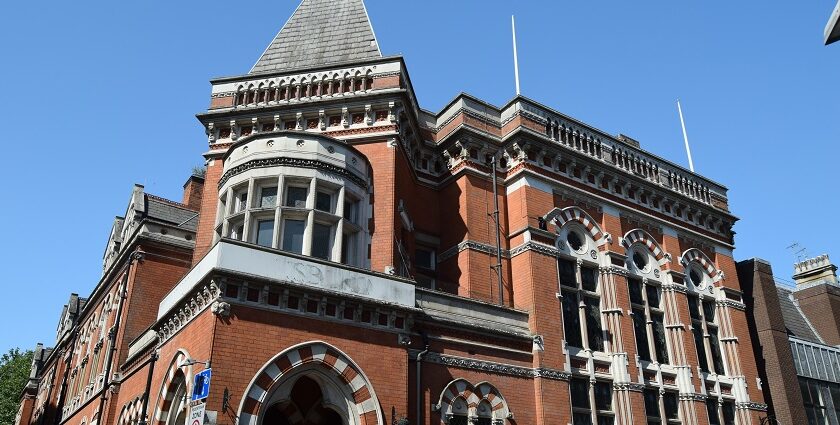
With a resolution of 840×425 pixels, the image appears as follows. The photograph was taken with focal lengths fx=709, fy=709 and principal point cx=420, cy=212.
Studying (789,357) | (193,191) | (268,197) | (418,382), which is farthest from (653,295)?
(193,191)

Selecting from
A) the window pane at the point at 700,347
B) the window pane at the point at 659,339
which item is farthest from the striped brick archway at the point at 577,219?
the window pane at the point at 700,347

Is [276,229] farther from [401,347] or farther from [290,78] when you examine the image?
[290,78]

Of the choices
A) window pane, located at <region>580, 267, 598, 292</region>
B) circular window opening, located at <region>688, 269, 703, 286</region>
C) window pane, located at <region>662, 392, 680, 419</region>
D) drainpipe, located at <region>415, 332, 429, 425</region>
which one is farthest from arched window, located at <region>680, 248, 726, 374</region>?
drainpipe, located at <region>415, 332, 429, 425</region>

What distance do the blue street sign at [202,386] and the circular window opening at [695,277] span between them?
79.5ft

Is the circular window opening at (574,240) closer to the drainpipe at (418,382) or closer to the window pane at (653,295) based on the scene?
the window pane at (653,295)

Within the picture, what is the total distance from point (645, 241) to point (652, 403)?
727 cm

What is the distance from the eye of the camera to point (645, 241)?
3159 centimetres

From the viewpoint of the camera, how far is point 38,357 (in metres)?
49.6

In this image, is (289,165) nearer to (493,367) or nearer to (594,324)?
(493,367)

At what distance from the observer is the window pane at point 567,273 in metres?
27.8

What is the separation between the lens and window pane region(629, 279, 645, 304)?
29.8m

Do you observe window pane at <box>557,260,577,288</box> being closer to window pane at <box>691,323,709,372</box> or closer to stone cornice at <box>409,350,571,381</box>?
stone cornice at <box>409,350,571,381</box>

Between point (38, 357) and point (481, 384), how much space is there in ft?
129

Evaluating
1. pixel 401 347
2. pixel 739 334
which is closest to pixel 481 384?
pixel 401 347
